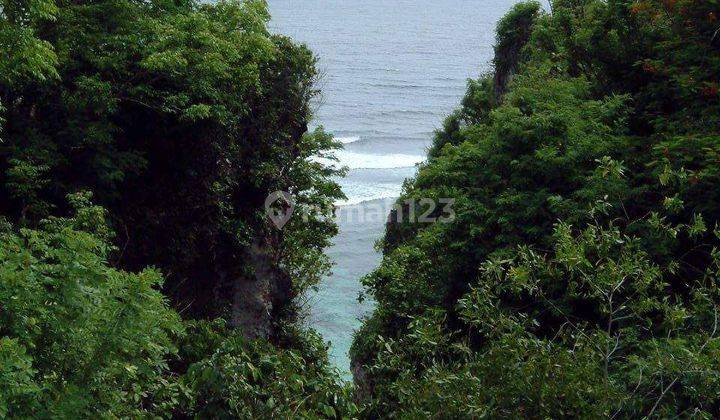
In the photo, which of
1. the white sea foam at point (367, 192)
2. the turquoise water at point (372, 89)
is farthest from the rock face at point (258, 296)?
the white sea foam at point (367, 192)

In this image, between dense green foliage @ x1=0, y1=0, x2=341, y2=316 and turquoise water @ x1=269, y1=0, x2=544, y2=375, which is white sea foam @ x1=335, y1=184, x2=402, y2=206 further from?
dense green foliage @ x1=0, y1=0, x2=341, y2=316

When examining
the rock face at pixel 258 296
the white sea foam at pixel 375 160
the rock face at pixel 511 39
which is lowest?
the rock face at pixel 258 296


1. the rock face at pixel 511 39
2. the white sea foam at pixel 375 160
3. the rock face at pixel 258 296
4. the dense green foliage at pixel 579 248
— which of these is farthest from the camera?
the white sea foam at pixel 375 160

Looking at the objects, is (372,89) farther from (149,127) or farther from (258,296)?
(149,127)

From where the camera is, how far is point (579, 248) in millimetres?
7324

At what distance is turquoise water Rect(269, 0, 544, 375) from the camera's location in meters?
40.7

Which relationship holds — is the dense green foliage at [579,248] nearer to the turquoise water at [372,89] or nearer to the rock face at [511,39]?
the turquoise water at [372,89]

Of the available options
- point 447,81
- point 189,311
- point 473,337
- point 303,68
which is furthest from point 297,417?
point 447,81

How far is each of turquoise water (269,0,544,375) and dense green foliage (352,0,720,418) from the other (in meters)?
1.63

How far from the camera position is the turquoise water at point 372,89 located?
134 feet

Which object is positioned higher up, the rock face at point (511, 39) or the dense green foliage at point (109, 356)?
the rock face at point (511, 39)

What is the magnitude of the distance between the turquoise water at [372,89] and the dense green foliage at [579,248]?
163cm

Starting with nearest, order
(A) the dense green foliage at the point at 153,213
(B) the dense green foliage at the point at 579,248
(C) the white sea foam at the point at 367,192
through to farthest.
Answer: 1. (A) the dense green foliage at the point at 153,213
2. (B) the dense green foliage at the point at 579,248
3. (C) the white sea foam at the point at 367,192

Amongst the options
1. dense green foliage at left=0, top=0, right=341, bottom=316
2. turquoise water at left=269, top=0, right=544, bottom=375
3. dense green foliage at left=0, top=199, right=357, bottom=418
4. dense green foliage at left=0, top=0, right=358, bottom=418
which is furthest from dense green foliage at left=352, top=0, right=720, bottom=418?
dense green foliage at left=0, top=0, right=341, bottom=316
